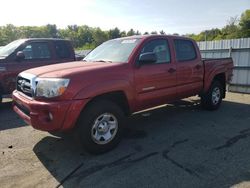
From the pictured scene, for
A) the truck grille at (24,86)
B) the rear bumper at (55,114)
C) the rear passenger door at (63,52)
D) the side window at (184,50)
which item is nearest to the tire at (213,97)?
the side window at (184,50)

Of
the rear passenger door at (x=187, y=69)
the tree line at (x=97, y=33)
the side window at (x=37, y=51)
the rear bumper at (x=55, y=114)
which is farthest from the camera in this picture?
the tree line at (x=97, y=33)

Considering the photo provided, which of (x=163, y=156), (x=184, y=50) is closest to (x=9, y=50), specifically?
(x=184, y=50)

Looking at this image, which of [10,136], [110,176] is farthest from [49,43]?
[110,176]

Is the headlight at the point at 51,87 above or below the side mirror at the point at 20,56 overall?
below

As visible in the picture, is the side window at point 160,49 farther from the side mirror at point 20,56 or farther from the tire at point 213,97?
the side mirror at point 20,56

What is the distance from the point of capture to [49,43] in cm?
812

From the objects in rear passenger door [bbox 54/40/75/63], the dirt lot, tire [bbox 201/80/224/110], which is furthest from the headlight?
rear passenger door [bbox 54/40/75/63]

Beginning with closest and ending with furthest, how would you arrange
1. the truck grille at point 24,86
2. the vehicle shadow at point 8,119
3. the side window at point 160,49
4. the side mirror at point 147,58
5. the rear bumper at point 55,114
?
the rear bumper at point 55,114, the truck grille at point 24,86, the side mirror at point 147,58, the side window at point 160,49, the vehicle shadow at point 8,119

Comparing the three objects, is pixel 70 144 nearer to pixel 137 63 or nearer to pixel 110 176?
pixel 110 176

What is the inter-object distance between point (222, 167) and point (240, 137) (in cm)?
146

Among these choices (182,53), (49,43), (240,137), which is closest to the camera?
(240,137)

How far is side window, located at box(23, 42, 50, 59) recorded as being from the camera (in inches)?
302

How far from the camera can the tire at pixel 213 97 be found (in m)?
6.63

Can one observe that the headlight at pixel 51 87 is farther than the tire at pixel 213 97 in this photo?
No
